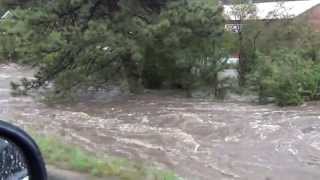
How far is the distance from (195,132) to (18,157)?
14.4m

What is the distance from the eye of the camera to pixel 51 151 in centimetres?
734

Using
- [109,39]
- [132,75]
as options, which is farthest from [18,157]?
[132,75]

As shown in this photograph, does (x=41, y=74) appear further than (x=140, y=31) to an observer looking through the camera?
Yes

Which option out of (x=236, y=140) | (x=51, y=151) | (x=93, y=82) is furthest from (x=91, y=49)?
(x=51, y=151)

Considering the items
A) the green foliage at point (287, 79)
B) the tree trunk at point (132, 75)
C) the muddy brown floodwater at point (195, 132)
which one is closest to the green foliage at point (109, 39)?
the tree trunk at point (132, 75)

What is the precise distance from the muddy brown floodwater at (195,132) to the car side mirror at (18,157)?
8974 mm

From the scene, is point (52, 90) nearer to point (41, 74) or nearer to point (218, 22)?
point (41, 74)

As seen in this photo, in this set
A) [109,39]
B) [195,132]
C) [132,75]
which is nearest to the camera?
[195,132]

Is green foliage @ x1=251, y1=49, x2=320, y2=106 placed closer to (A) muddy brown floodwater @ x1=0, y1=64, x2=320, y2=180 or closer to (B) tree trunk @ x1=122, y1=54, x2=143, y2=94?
(A) muddy brown floodwater @ x1=0, y1=64, x2=320, y2=180

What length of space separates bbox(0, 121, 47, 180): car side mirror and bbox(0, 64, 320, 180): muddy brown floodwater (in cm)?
897

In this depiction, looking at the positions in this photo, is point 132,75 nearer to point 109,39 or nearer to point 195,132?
point 109,39

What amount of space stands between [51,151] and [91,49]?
14531mm

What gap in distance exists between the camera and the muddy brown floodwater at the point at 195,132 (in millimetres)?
12195

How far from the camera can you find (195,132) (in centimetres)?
1627
